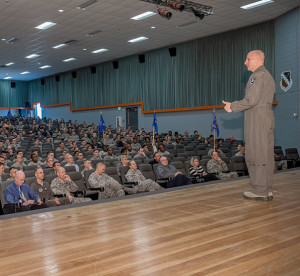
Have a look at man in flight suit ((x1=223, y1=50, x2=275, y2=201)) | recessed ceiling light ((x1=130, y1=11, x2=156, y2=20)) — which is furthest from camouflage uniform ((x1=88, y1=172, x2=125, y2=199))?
recessed ceiling light ((x1=130, y1=11, x2=156, y2=20))

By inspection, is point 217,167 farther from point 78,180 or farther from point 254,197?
point 254,197

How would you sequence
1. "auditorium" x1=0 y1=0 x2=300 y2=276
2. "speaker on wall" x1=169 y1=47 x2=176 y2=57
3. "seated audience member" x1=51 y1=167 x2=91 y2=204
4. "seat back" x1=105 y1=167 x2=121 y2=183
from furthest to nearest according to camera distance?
"speaker on wall" x1=169 y1=47 x2=176 y2=57
"seat back" x1=105 y1=167 x2=121 y2=183
"seated audience member" x1=51 y1=167 x2=91 y2=204
"auditorium" x1=0 y1=0 x2=300 y2=276

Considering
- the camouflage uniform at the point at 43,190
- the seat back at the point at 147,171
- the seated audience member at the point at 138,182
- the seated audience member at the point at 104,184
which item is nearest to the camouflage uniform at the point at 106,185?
the seated audience member at the point at 104,184

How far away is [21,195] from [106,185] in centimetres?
171

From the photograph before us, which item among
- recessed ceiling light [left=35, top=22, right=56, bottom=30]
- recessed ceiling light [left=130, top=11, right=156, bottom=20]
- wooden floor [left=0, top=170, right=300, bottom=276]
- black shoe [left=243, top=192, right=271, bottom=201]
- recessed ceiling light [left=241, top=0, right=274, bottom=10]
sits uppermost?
recessed ceiling light [left=35, top=22, right=56, bottom=30]

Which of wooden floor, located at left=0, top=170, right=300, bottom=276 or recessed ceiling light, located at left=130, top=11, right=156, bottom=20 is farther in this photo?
recessed ceiling light, located at left=130, top=11, right=156, bottom=20

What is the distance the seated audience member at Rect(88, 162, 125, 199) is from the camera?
6.70m

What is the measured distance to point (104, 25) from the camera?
50.2 feet

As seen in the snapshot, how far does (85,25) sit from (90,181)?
1019 cm

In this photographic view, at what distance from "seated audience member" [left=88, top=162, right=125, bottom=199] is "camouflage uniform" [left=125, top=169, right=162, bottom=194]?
1.21 feet

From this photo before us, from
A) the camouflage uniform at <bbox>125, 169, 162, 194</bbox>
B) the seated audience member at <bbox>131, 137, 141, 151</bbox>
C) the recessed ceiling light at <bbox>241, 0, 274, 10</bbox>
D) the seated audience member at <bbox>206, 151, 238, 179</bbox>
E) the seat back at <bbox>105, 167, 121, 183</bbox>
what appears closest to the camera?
the camouflage uniform at <bbox>125, 169, 162, 194</bbox>

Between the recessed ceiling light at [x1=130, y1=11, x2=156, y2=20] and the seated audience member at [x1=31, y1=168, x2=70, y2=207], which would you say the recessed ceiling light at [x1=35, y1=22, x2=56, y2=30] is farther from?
the seated audience member at [x1=31, y1=168, x2=70, y2=207]

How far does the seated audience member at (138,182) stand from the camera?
696cm

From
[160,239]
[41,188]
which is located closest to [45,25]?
[41,188]
